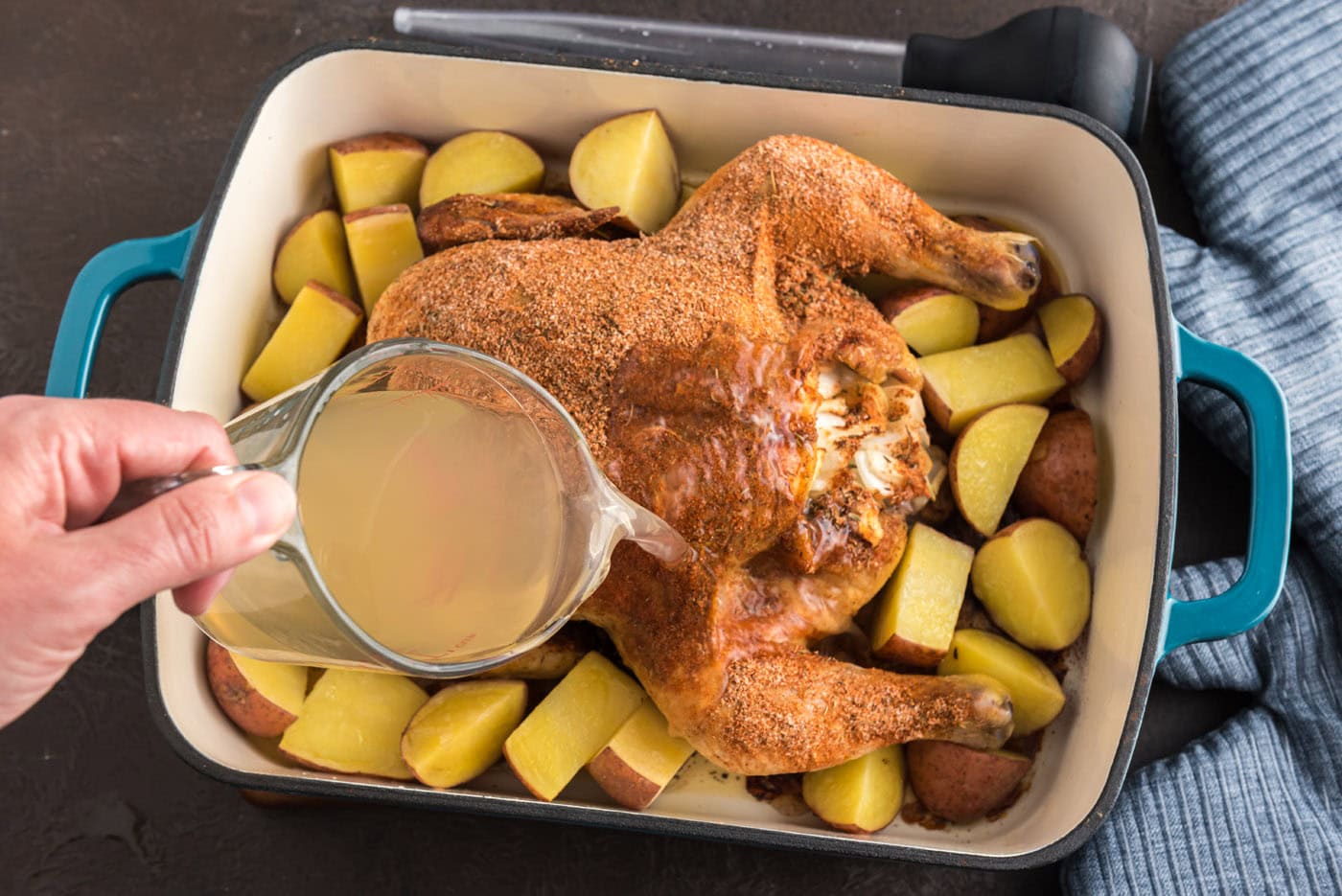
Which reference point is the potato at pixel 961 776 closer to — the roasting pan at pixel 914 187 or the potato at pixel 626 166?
the roasting pan at pixel 914 187

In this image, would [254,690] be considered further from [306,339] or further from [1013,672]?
[1013,672]

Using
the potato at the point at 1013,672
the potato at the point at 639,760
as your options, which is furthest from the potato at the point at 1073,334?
the potato at the point at 639,760

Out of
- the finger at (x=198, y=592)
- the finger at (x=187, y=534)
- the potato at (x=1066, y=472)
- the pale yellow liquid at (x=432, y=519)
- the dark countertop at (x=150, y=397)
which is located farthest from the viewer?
the dark countertop at (x=150, y=397)

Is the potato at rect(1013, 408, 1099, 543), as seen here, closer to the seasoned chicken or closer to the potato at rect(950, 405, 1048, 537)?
the potato at rect(950, 405, 1048, 537)

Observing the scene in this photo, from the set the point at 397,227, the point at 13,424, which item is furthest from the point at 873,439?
the point at 13,424

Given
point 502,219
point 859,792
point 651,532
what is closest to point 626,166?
point 502,219

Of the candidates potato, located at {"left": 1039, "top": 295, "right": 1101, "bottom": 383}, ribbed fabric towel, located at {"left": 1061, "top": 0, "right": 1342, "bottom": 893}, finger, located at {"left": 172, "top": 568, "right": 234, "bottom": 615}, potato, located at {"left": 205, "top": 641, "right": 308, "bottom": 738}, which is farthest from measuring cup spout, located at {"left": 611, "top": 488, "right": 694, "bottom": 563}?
ribbed fabric towel, located at {"left": 1061, "top": 0, "right": 1342, "bottom": 893}
